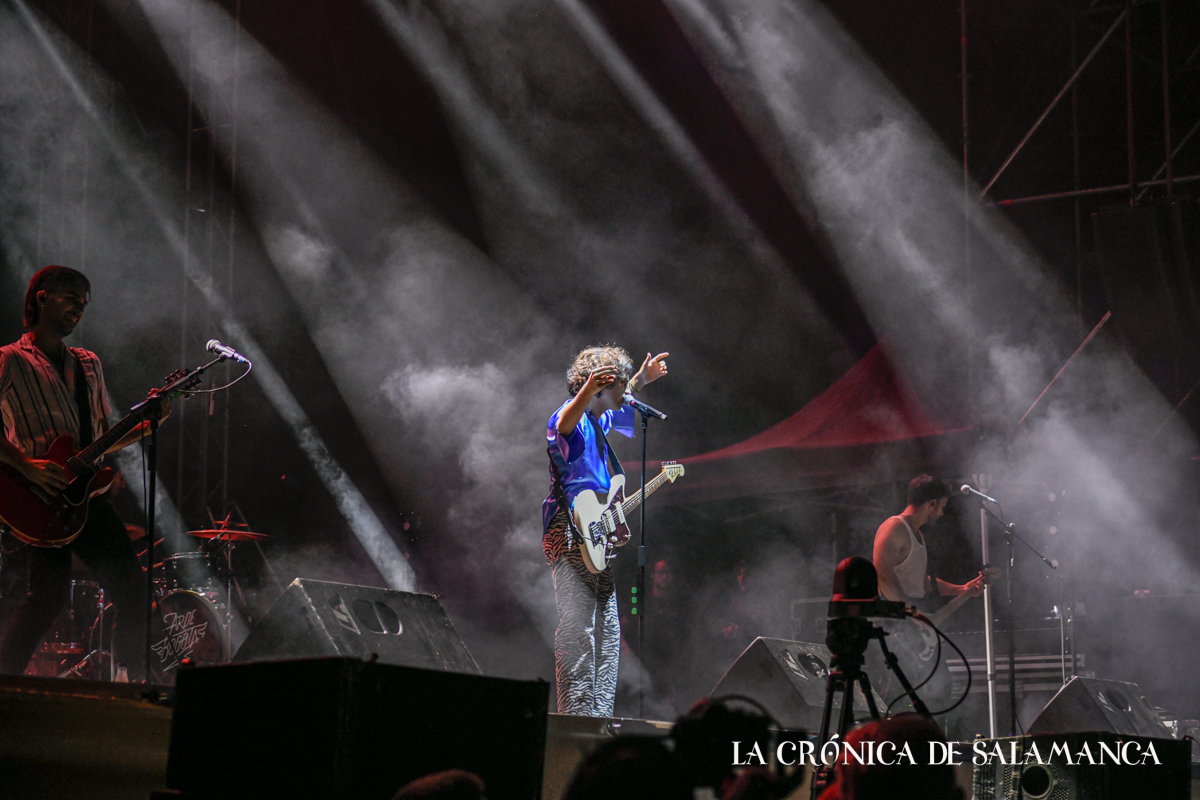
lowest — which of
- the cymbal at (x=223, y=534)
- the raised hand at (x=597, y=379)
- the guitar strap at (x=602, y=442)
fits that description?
the guitar strap at (x=602, y=442)

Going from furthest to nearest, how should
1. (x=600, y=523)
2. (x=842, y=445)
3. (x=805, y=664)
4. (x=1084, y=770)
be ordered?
1. (x=842, y=445)
2. (x=805, y=664)
3. (x=600, y=523)
4. (x=1084, y=770)

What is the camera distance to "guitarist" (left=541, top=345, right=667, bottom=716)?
464 centimetres

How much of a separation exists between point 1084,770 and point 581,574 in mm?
2027

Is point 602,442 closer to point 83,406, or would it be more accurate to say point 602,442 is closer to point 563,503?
point 563,503

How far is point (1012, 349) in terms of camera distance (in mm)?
8086

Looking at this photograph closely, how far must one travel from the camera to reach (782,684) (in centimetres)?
550

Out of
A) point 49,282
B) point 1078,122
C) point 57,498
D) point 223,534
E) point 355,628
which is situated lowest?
point 355,628

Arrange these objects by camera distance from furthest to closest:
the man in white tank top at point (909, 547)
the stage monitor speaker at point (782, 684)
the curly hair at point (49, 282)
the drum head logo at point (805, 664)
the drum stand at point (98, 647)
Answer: the drum stand at point (98, 647) → the drum head logo at point (805, 664) → the man in white tank top at point (909, 547) → the stage monitor speaker at point (782, 684) → the curly hair at point (49, 282)

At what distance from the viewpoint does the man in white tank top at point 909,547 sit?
5.61m

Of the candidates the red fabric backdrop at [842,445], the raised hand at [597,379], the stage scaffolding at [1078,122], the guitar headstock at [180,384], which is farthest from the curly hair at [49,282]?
the stage scaffolding at [1078,122]

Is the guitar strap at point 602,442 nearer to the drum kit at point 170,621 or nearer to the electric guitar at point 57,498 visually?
the electric guitar at point 57,498

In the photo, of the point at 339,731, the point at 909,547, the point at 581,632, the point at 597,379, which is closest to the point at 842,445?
the point at 909,547

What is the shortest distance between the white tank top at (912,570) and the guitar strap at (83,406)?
373 cm

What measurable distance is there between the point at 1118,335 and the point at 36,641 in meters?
6.64
